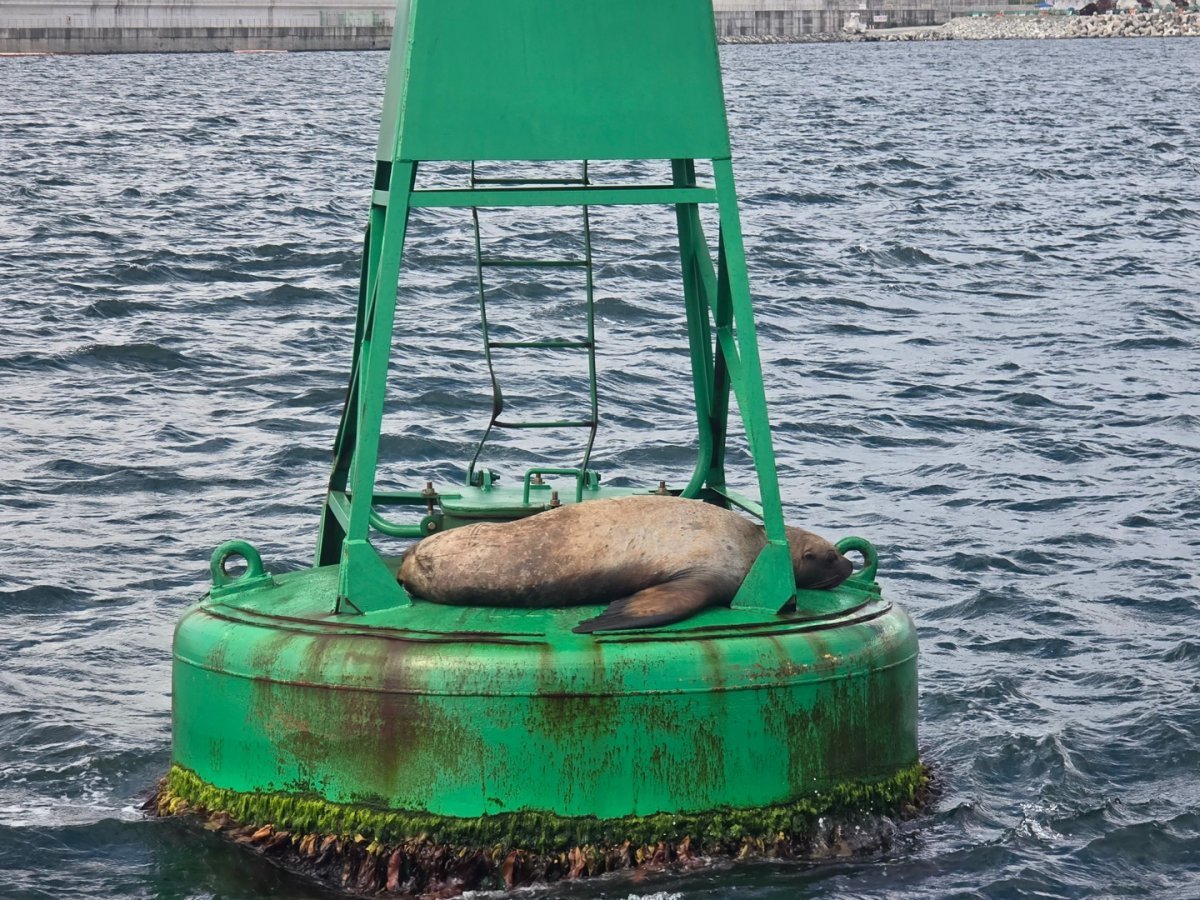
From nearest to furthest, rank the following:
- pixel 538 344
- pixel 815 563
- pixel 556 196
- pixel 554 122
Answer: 1. pixel 554 122
2. pixel 556 196
3. pixel 815 563
4. pixel 538 344

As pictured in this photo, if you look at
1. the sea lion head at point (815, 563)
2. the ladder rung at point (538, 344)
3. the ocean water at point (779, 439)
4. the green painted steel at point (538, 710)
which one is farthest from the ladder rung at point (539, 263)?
the ocean water at point (779, 439)

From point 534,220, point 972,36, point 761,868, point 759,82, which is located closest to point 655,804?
point 761,868

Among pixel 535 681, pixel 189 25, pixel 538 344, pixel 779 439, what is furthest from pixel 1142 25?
pixel 535 681

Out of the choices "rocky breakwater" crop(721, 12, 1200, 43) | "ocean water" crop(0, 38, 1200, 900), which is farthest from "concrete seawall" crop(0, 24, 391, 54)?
"ocean water" crop(0, 38, 1200, 900)

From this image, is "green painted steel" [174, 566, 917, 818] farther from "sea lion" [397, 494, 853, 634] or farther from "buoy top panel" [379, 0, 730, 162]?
"buoy top panel" [379, 0, 730, 162]

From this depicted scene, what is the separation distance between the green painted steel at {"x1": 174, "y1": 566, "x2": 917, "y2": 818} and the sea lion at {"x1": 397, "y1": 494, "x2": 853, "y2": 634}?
0.53 feet

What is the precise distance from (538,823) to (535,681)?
57cm

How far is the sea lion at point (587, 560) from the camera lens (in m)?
8.05

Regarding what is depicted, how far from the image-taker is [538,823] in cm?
743

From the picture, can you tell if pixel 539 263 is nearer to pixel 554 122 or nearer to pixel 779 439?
pixel 554 122

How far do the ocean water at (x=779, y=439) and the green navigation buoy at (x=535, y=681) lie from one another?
272 millimetres

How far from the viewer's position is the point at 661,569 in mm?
8047

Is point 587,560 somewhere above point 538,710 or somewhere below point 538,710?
above

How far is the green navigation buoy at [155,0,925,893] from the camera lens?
7.38 meters
